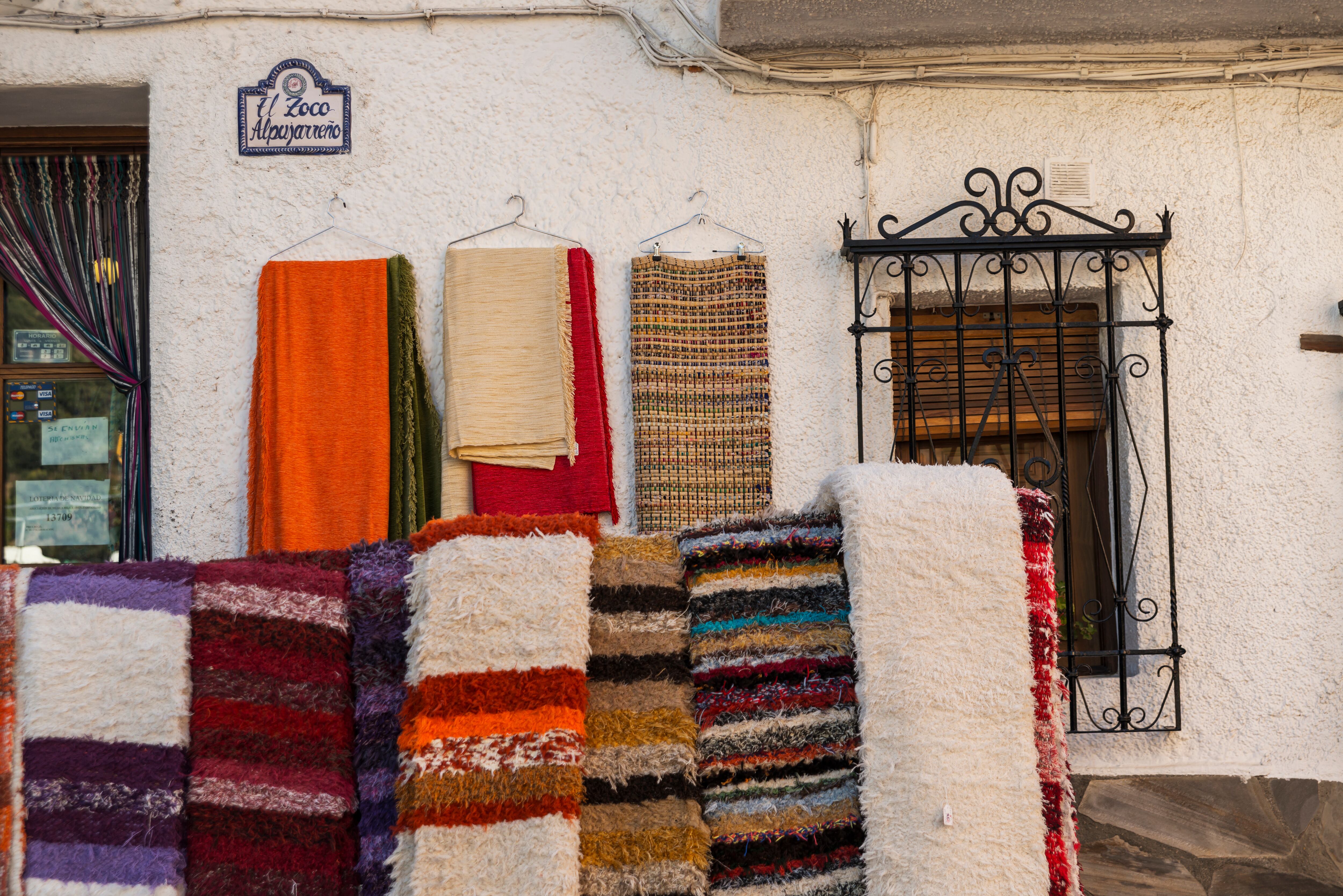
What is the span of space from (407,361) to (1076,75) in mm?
2408

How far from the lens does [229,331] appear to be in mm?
2824

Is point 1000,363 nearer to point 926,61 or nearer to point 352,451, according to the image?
point 926,61

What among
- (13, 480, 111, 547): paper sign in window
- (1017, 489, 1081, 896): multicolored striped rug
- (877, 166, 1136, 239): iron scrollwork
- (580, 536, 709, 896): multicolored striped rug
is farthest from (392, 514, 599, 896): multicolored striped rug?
(13, 480, 111, 547): paper sign in window

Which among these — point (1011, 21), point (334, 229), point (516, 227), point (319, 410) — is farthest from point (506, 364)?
point (1011, 21)

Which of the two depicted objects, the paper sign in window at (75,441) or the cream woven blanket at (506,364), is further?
the paper sign in window at (75,441)

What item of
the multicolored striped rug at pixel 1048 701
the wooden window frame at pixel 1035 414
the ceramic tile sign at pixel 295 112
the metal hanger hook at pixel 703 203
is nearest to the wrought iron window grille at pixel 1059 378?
the wooden window frame at pixel 1035 414

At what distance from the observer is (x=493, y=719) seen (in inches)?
43.6

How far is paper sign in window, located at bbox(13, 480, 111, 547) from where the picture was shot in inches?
124

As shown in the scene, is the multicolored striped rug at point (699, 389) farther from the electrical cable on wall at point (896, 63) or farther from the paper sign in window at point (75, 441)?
the paper sign in window at point (75, 441)

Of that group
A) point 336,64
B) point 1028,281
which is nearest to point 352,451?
point 336,64

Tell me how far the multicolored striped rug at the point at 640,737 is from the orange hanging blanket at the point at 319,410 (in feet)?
5.41

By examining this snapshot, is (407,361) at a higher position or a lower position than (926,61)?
lower

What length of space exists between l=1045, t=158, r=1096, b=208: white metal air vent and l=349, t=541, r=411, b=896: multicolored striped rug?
253cm

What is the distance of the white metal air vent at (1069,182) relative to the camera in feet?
9.43
